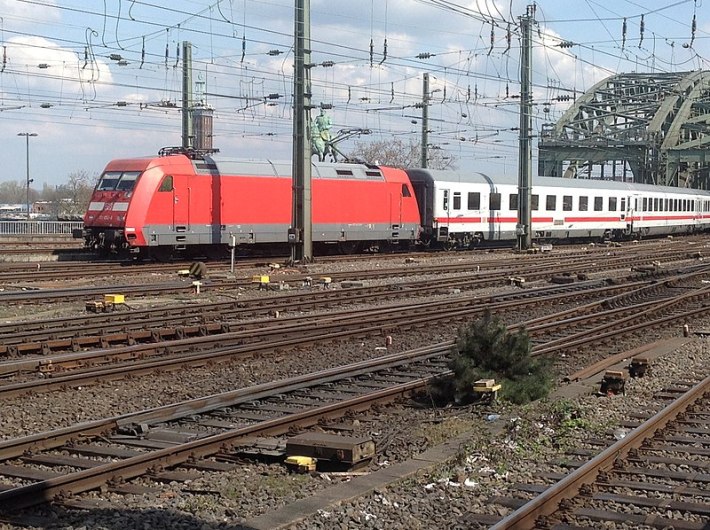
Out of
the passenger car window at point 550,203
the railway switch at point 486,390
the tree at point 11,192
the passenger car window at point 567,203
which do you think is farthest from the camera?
the tree at point 11,192

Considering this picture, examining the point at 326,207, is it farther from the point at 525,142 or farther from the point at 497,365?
the point at 497,365

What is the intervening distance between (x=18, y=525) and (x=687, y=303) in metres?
18.8

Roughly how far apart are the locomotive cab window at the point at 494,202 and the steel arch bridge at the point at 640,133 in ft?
113

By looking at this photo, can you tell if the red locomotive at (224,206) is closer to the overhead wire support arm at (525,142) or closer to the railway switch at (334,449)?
the overhead wire support arm at (525,142)

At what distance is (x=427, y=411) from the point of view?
10.7 meters

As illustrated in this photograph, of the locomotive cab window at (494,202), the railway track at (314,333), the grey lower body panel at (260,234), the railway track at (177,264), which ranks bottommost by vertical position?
the railway track at (314,333)

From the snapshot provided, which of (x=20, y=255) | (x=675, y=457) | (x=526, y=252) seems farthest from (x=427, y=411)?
(x=526, y=252)

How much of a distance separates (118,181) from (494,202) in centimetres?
1931

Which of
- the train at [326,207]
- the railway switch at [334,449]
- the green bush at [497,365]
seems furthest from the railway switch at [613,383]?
the train at [326,207]

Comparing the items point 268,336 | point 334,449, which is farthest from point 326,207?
point 334,449

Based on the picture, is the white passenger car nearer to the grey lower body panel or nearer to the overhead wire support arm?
the overhead wire support arm

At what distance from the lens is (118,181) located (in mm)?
28156

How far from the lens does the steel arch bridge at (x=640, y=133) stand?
85250 mm

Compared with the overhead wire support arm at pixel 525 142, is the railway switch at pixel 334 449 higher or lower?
lower
